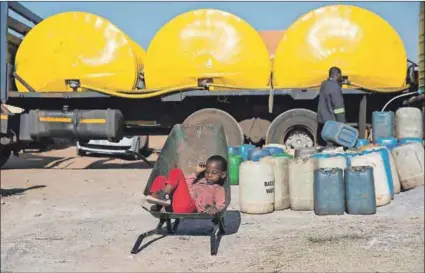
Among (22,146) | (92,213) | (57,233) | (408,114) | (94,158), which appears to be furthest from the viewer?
(94,158)

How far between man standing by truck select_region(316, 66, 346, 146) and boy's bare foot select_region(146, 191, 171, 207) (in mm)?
5455

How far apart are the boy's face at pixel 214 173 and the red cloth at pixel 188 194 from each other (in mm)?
74

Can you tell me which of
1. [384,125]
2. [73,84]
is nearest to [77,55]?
[73,84]

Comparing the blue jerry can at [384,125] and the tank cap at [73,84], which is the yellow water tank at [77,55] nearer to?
the tank cap at [73,84]

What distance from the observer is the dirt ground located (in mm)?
4855

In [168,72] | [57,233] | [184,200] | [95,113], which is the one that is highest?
[168,72]

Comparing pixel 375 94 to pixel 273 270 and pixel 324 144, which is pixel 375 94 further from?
pixel 273 270

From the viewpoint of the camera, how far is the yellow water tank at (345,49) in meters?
11.0

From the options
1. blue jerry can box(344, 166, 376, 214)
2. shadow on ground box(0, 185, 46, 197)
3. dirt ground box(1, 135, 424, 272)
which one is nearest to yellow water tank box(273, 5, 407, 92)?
dirt ground box(1, 135, 424, 272)

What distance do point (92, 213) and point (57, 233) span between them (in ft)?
4.01

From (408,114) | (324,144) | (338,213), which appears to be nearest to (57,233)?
(338,213)

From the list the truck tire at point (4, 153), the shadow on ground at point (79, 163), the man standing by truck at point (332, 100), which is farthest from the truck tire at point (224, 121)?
the truck tire at point (4, 153)

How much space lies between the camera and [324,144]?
11.1m

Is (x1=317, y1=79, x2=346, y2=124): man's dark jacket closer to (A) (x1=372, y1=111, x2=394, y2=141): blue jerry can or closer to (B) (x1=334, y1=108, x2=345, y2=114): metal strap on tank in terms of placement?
(B) (x1=334, y1=108, x2=345, y2=114): metal strap on tank
